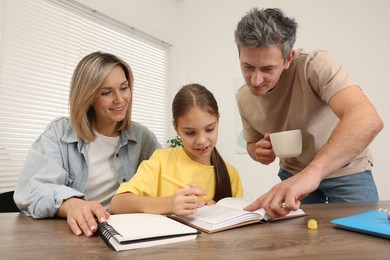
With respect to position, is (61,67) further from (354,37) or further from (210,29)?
(354,37)

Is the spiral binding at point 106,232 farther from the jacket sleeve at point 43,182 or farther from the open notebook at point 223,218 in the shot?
the jacket sleeve at point 43,182

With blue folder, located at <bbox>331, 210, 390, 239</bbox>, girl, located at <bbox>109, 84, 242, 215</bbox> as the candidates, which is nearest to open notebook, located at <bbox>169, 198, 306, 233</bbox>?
blue folder, located at <bbox>331, 210, 390, 239</bbox>

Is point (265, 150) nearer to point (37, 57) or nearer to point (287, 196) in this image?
point (287, 196)

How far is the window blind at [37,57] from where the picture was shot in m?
2.20

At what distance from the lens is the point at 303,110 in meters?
1.29

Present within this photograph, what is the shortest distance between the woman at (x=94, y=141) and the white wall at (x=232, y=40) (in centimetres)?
187

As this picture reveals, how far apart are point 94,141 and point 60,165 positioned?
194 mm

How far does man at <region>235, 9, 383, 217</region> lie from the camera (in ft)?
2.89

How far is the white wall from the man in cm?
148

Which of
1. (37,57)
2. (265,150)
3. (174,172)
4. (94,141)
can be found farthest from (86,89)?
(37,57)

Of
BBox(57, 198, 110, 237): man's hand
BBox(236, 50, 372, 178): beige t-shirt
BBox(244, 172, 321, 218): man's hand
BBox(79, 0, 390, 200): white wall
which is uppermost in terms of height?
BBox(79, 0, 390, 200): white wall

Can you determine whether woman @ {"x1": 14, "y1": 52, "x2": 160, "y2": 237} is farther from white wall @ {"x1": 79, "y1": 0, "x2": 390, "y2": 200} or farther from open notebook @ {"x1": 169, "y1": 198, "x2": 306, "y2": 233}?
white wall @ {"x1": 79, "y1": 0, "x2": 390, "y2": 200}

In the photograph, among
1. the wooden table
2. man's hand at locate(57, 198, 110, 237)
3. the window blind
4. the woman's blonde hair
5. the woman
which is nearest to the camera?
the wooden table

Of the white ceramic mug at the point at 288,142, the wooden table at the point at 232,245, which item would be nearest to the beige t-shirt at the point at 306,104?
the white ceramic mug at the point at 288,142
